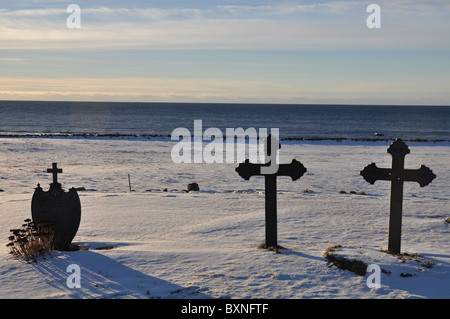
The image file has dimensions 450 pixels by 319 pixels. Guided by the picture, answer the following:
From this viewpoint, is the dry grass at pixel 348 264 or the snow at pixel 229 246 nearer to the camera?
the snow at pixel 229 246

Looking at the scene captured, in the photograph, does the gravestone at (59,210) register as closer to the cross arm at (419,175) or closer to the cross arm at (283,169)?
the cross arm at (283,169)

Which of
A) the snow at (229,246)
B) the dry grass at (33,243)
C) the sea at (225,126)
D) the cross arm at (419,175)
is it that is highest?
the sea at (225,126)

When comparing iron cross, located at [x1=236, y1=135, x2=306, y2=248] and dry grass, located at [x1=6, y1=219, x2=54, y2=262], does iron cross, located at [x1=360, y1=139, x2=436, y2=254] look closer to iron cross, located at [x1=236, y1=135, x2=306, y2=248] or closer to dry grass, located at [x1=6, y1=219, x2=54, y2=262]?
iron cross, located at [x1=236, y1=135, x2=306, y2=248]

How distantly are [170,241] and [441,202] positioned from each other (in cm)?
1024

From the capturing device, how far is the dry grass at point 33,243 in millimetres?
6902

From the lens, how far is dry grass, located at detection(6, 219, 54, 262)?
690 cm

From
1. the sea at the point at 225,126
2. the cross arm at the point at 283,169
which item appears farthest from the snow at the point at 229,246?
the sea at the point at 225,126

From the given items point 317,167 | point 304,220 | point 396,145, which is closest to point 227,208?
point 304,220

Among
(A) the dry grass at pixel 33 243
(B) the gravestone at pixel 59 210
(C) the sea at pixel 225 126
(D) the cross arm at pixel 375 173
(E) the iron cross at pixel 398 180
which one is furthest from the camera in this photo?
(C) the sea at pixel 225 126

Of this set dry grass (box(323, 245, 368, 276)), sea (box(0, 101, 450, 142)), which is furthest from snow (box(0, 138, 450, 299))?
sea (box(0, 101, 450, 142))

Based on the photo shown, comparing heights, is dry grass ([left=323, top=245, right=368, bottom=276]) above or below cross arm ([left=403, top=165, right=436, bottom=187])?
below

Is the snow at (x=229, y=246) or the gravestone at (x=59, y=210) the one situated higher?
the gravestone at (x=59, y=210)
